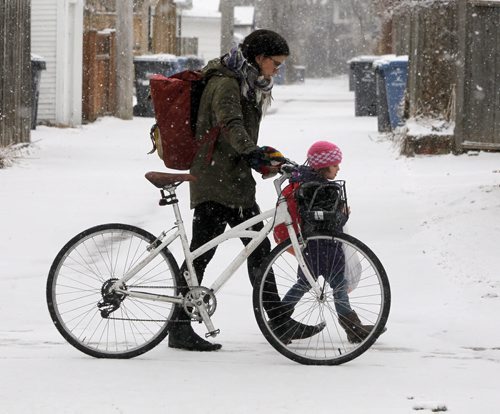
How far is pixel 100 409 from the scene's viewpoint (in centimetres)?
482

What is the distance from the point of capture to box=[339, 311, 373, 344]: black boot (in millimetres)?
5762

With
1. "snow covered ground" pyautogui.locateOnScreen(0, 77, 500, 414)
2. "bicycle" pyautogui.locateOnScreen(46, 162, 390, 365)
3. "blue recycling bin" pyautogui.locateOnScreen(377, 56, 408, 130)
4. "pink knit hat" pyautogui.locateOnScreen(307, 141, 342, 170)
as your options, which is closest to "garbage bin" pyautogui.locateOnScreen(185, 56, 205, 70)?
"blue recycling bin" pyautogui.locateOnScreen(377, 56, 408, 130)

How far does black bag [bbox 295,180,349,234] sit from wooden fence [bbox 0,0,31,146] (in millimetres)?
10925

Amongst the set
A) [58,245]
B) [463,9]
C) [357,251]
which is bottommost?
[58,245]

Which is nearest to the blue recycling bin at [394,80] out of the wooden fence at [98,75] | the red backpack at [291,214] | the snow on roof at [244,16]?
the wooden fence at [98,75]

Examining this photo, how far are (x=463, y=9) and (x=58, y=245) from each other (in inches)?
170

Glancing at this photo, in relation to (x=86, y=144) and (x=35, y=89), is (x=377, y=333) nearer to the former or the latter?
(x=86, y=144)

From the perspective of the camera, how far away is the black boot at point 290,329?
18.9 ft

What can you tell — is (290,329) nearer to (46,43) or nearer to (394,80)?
(394,80)

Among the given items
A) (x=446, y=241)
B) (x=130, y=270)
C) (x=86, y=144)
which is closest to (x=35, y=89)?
(x=86, y=144)

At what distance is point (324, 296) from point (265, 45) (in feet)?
4.09

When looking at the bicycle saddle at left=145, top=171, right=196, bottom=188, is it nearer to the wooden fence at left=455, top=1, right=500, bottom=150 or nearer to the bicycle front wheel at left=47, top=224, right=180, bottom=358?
the bicycle front wheel at left=47, top=224, right=180, bottom=358

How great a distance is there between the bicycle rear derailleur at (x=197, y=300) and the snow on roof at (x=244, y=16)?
246 feet

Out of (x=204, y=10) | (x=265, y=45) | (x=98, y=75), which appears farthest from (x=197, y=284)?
(x=204, y=10)
